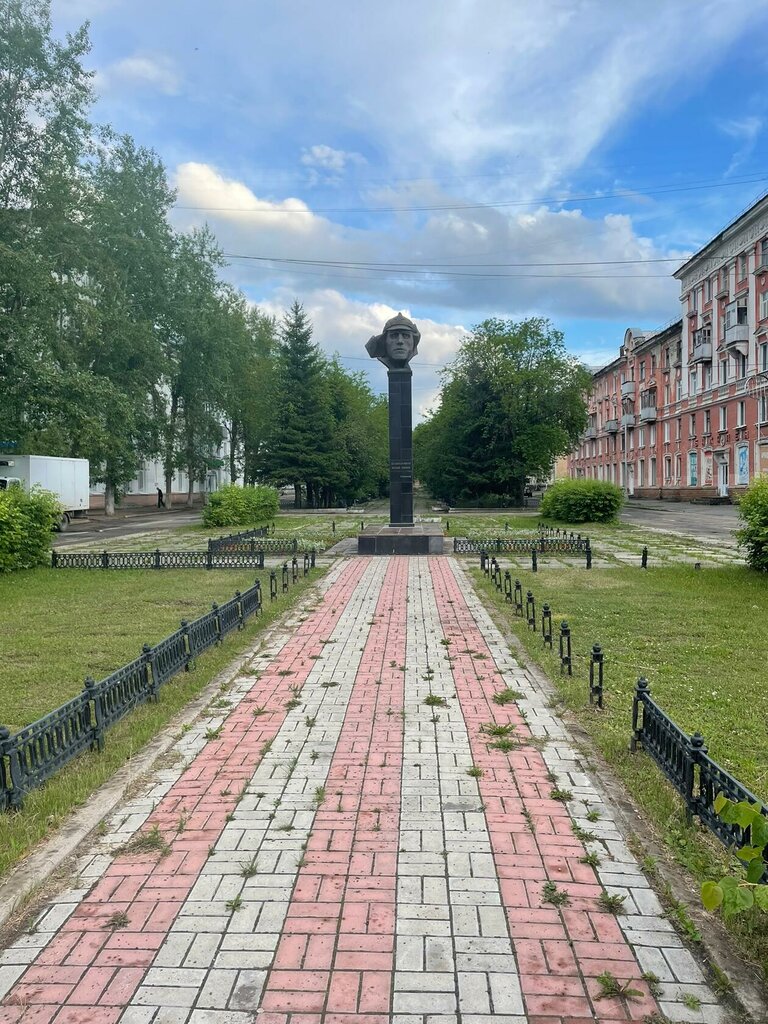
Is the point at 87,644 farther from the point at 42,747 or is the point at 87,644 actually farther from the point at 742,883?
the point at 742,883

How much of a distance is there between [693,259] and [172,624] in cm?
4900

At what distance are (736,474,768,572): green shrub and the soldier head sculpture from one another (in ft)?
33.8

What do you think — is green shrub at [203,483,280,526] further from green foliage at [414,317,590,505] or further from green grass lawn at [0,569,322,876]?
green foliage at [414,317,590,505]

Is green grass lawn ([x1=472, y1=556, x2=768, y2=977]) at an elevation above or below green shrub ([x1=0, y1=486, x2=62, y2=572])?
below

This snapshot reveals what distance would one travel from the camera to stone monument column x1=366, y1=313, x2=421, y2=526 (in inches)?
809

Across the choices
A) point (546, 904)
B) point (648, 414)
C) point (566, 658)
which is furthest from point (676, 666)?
point (648, 414)

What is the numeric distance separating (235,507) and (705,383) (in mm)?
35083

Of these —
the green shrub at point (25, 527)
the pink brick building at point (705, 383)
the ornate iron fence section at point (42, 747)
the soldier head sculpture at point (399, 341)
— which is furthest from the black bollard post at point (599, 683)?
the pink brick building at point (705, 383)

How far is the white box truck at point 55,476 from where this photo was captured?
26250 mm

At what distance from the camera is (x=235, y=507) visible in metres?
29.8

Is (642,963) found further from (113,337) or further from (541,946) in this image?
(113,337)

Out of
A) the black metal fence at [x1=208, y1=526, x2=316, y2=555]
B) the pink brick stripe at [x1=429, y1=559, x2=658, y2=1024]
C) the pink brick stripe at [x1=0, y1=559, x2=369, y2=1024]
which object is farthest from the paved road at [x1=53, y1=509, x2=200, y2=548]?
A: the pink brick stripe at [x1=429, y1=559, x2=658, y2=1024]

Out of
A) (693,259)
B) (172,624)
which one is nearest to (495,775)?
(172,624)

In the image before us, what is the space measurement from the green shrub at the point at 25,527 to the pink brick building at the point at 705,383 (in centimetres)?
3797
